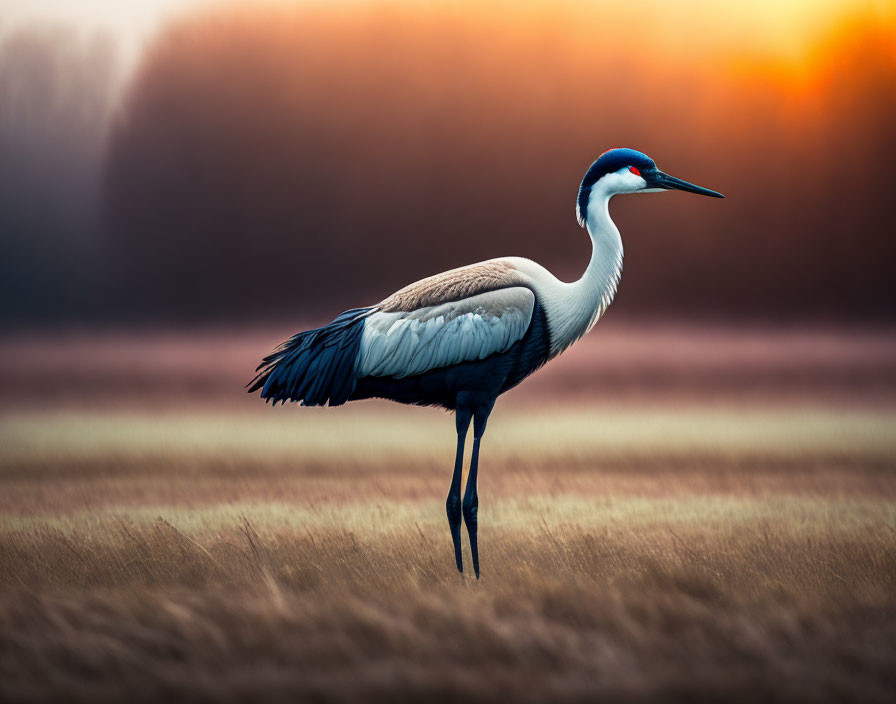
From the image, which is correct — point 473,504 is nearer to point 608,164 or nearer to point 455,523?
point 455,523

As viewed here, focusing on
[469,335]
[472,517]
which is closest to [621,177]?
[469,335]

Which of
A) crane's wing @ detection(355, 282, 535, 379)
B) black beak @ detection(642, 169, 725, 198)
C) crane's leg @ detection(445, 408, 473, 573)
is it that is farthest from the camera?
black beak @ detection(642, 169, 725, 198)

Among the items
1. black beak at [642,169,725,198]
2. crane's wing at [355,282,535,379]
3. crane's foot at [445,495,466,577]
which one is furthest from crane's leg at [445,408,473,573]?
black beak at [642,169,725,198]

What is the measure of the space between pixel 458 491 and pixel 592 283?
1.83 m

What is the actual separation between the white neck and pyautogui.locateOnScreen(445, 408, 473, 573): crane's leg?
2.71 feet

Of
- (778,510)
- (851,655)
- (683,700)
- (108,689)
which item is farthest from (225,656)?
(778,510)

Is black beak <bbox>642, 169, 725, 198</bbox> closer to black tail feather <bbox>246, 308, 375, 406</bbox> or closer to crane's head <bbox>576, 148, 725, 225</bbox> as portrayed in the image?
crane's head <bbox>576, 148, 725, 225</bbox>

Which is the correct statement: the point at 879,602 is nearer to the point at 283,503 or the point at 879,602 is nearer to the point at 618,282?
the point at 618,282

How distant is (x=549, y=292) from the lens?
688 cm

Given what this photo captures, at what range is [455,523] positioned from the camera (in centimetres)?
706

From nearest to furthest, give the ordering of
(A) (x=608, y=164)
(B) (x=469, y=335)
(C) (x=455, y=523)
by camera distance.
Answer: (B) (x=469, y=335), (A) (x=608, y=164), (C) (x=455, y=523)

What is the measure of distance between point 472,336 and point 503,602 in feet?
6.44

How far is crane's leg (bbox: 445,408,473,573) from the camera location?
269 inches

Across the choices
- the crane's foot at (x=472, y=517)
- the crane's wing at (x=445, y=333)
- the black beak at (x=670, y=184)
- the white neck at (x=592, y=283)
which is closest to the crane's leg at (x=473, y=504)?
the crane's foot at (x=472, y=517)
